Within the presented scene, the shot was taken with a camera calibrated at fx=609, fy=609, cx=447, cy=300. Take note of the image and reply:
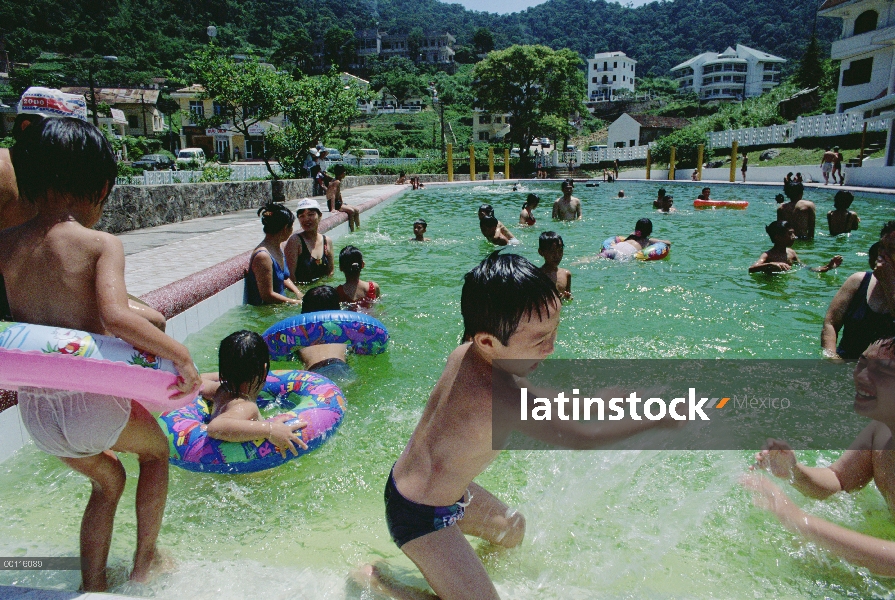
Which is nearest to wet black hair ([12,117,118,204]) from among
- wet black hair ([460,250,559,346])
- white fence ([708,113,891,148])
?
wet black hair ([460,250,559,346])

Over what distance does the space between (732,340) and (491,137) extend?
84.7 metres

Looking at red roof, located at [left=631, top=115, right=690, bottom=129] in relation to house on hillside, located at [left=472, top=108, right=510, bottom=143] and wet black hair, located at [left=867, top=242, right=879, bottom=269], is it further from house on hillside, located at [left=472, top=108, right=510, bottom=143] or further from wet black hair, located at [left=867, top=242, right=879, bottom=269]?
wet black hair, located at [left=867, top=242, right=879, bottom=269]

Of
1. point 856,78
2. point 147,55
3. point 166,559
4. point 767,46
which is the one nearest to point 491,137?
point 856,78

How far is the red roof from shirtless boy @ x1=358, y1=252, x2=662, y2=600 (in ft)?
238

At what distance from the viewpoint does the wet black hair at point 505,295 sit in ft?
5.97

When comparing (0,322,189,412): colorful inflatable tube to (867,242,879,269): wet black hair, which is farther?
(867,242,879,269): wet black hair

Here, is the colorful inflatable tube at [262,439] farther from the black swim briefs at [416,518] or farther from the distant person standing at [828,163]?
the distant person standing at [828,163]

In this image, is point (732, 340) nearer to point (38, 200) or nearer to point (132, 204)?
point (38, 200)

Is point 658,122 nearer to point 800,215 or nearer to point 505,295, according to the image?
point 800,215

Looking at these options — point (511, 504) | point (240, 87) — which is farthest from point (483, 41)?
point (511, 504)

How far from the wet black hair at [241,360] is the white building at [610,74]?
14401 cm

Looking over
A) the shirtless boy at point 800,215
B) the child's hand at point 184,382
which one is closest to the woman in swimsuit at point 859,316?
the child's hand at point 184,382

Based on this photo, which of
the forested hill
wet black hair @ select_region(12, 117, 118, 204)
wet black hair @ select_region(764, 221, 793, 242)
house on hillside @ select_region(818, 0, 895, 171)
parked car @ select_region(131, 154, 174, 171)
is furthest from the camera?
the forested hill

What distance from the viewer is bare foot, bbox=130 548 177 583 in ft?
7.68
